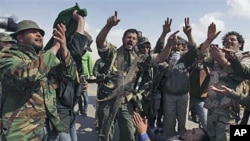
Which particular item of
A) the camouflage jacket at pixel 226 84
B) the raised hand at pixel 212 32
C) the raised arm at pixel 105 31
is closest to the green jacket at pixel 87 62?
the raised arm at pixel 105 31

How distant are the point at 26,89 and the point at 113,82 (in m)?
1.73

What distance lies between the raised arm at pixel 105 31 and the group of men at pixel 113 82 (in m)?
0.01

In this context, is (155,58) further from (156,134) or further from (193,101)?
(193,101)

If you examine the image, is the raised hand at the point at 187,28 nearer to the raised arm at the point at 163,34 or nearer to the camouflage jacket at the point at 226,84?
the raised arm at the point at 163,34

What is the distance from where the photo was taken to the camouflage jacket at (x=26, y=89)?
3.03 meters

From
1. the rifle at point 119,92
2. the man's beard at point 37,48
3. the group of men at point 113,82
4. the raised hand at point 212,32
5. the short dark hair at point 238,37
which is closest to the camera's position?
the group of men at point 113,82

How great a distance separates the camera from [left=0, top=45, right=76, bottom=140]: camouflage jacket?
3.03 metres

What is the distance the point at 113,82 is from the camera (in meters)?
4.77

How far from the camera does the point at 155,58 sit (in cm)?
471

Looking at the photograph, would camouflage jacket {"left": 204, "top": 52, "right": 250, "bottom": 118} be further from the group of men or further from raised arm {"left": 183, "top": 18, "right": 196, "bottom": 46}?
raised arm {"left": 183, "top": 18, "right": 196, "bottom": 46}

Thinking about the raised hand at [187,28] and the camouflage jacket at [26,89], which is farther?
the raised hand at [187,28]

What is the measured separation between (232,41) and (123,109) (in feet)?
5.51

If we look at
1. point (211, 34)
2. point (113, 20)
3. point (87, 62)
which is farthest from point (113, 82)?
point (87, 62)

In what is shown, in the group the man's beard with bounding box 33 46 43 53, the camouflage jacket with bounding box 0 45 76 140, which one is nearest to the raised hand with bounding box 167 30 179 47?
the camouflage jacket with bounding box 0 45 76 140
